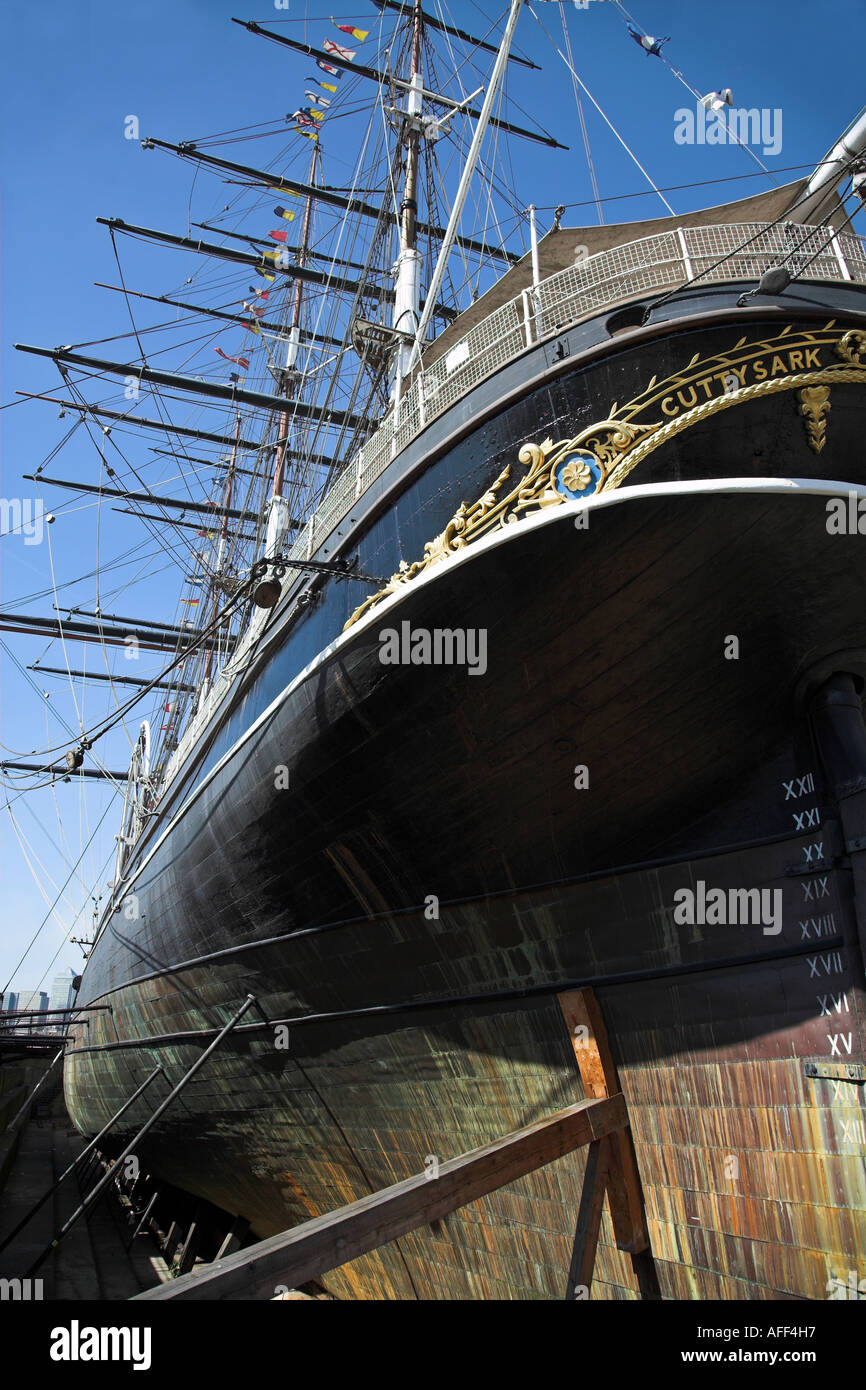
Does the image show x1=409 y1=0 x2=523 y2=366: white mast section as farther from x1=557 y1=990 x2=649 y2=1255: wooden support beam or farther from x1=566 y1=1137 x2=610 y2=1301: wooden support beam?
x1=566 y1=1137 x2=610 y2=1301: wooden support beam

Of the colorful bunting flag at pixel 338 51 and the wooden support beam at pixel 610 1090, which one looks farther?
the colorful bunting flag at pixel 338 51

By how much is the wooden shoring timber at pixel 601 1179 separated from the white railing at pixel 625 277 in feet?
14.3

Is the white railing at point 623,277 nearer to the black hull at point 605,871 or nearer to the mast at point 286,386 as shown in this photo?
the black hull at point 605,871

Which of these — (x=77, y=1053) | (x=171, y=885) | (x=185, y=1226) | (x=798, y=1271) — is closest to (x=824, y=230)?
(x=798, y=1271)

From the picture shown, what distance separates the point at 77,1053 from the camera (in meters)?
18.0

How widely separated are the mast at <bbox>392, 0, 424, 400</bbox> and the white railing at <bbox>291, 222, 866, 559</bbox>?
7.74ft

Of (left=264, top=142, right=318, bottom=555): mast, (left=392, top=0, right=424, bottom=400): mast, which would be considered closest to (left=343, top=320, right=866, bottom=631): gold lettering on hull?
(left=392, top=0, right=424, bottom=400): mast

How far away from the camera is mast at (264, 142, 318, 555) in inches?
566

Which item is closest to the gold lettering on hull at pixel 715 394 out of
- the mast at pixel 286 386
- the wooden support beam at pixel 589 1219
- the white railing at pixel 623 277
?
the white railing at pixel 623 277

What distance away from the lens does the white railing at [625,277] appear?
4.85 meters

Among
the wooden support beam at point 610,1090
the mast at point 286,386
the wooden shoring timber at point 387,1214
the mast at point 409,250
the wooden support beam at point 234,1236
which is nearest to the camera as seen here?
the wooden shoring timber at point 387,1214

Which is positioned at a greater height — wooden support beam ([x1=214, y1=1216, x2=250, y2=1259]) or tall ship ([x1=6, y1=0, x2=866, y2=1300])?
tall ship ([x1=6, y1=0, x2=866, y2=1300])

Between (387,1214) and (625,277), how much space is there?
5.45 m
